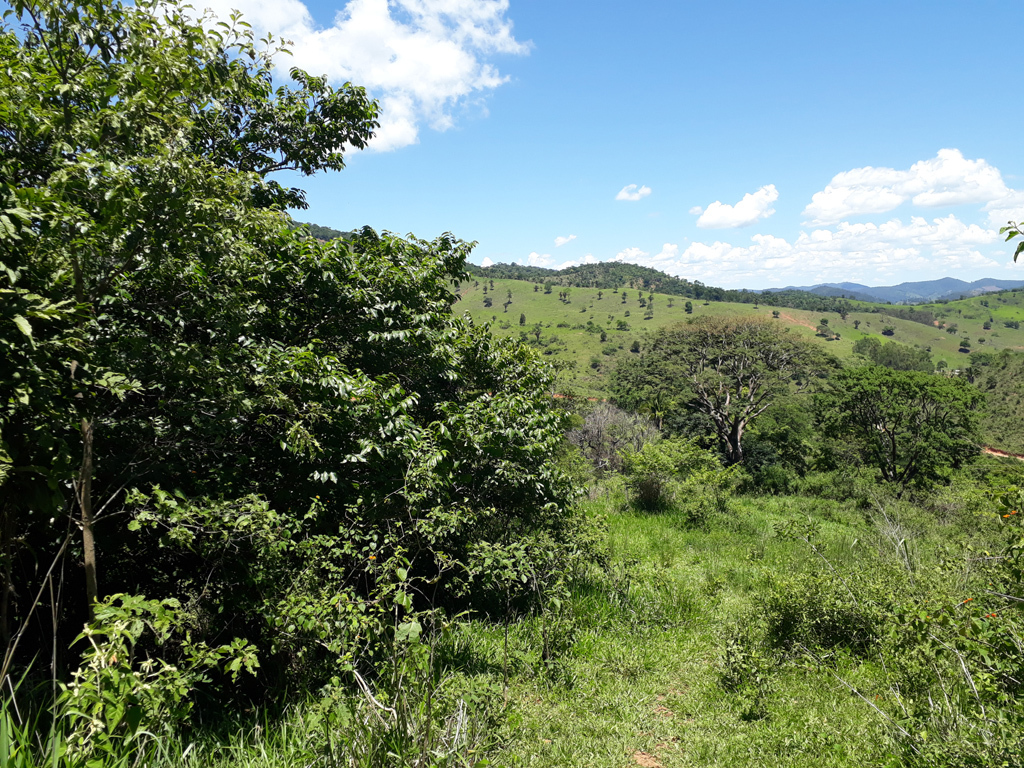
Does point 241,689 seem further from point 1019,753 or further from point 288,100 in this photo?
point 288,100

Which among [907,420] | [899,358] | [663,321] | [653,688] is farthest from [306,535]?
[663,321]

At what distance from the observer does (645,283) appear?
517 ft

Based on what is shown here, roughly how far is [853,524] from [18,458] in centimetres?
1782

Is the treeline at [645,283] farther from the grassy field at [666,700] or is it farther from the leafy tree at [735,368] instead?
the grassy field at [666,700]

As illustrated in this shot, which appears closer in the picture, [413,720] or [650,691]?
[413,720]

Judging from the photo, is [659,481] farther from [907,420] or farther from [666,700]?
[907,420]

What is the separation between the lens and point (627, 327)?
10031 centimetres

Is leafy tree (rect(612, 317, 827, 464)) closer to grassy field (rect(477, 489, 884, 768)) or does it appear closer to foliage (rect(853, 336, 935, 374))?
grassy field (rect(477, 489, 884, 768))

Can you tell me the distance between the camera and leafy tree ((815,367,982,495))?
21469mm

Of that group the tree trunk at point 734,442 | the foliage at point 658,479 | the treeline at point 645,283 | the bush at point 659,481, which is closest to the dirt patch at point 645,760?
the bush at point 659,481

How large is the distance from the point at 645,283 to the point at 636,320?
176 ft

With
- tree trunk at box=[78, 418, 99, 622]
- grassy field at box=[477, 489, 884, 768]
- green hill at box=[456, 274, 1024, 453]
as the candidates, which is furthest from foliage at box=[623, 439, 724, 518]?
green hill at box=[456, 274, 1024, 453]

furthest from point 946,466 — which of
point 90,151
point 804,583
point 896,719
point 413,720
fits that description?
point 90,151

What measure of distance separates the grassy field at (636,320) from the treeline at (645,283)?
6929 millimetres
